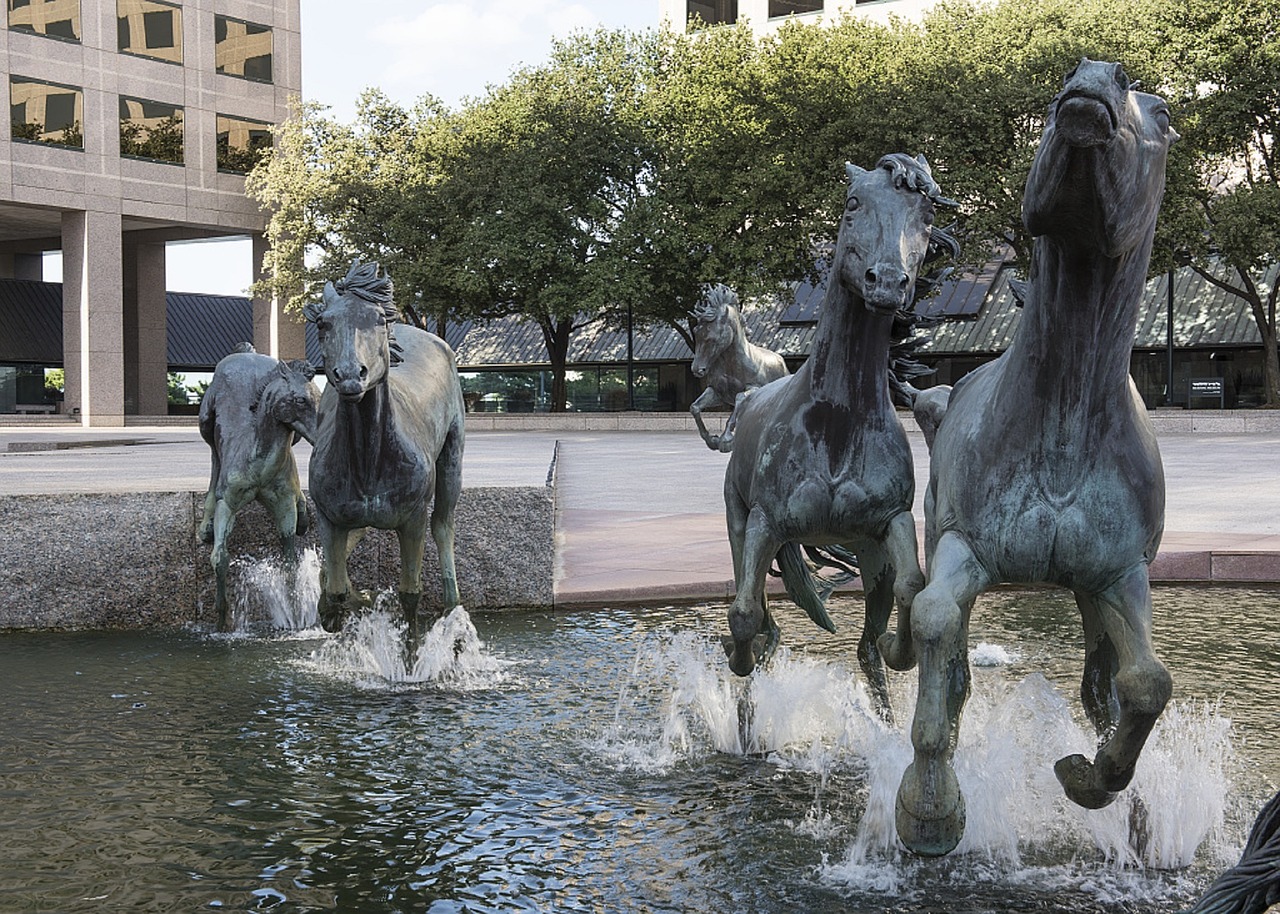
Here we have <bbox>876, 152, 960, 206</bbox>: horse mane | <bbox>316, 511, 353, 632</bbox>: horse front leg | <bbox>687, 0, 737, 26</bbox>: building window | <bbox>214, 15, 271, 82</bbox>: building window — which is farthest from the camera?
<bbox>687, 0, 737, 26</bbox>: building window

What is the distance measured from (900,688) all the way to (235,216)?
160ft

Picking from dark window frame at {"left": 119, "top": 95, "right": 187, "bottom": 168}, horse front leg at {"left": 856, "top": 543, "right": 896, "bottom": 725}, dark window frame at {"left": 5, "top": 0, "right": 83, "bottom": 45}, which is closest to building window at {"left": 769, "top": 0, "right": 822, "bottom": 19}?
dark window frame at {"left": 119, "top": 95, "right": 187, "bottom": 168}

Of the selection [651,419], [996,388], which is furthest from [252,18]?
[996,388]

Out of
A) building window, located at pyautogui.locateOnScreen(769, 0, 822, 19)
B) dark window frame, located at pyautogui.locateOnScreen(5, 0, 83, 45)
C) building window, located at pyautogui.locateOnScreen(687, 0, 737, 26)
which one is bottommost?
dark window frame, located at pyautogui.locateOnScreen(5, 0, 83, 45)

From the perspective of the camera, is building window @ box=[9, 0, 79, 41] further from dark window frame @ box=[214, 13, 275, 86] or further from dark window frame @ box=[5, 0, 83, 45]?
dark window frame @ box=[214, 13, 275, 86]

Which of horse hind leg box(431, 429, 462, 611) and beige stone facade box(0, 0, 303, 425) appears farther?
beige stone facade box(0, 0, 303, 425)

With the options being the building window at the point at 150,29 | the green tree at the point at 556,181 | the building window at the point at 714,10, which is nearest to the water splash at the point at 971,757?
Answer: the green tree at the point at 556,181

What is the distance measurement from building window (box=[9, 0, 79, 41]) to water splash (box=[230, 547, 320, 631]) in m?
43.9

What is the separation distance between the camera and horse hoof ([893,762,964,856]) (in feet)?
12.8

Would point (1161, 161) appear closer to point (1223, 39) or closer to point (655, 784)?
point (655, 784)

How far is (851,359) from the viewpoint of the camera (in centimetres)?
522

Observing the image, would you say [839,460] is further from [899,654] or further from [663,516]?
[663,516]

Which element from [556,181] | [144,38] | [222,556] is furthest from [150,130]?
[222,556]

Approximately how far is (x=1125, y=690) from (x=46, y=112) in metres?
49.9
